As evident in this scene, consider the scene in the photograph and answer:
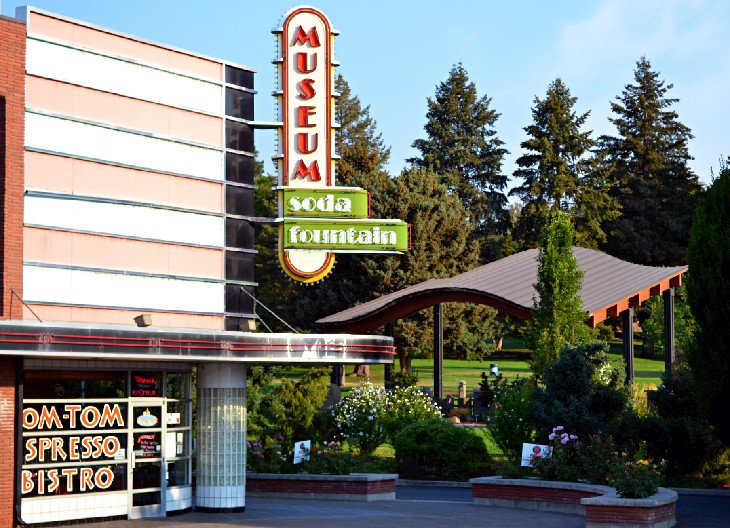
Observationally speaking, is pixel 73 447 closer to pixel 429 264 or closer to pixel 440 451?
pixel 440 451

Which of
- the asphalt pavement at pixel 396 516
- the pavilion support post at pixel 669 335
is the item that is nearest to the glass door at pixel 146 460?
the asphalt pavement at pixel 396 516

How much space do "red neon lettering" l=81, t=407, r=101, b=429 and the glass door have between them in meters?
0.78

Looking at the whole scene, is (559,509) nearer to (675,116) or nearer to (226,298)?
(226,298)

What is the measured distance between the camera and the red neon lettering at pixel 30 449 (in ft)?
77.5

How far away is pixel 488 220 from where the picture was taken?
107750 mm

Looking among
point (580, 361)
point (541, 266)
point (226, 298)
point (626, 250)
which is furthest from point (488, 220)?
point (226, 298)

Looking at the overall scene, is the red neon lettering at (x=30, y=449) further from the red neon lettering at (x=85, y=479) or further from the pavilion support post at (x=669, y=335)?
the pavilion support post at (x=669, y=335)

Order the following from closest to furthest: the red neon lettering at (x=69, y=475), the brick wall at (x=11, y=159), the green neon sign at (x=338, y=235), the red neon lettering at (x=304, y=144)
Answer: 1. the brick wall at (x=11, y=159)
2. the red neon lettering at (x=69, y=475)
3. the green neon sign at (x=338, y=235)
4. the red neon lettering at (x=304, y=144)

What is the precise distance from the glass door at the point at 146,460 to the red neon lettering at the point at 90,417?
78 cm

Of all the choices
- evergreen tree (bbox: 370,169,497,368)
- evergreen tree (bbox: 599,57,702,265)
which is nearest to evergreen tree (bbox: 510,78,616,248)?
evergreen tree (bbox: 599,57,702,265)

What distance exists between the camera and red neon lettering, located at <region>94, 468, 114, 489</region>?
978 inches

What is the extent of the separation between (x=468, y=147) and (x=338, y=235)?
78.9 metres

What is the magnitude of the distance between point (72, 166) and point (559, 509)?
13.4 m

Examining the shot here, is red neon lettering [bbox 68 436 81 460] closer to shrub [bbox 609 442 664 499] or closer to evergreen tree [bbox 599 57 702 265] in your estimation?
shrub [bbox 609 442 664 499]
